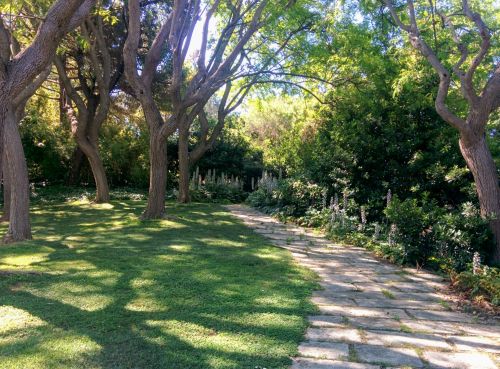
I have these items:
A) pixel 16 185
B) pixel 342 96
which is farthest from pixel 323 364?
pixel 342 96

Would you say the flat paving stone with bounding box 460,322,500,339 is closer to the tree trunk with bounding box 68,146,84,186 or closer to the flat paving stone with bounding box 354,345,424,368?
the flat paving stone with bounding box 354,345,424,368

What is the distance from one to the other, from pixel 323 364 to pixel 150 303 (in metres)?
1.98

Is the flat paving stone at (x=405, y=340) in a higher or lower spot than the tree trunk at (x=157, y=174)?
lower

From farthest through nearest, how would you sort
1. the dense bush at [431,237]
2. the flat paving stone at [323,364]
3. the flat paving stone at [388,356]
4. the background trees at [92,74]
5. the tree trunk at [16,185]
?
the background trees at [92,74] < the tree trunk at [16,185] < the dense bush at [431,237] < the flat paving stone at [388,356] < the flat paving stone at [323,364]

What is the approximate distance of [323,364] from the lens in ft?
10.8

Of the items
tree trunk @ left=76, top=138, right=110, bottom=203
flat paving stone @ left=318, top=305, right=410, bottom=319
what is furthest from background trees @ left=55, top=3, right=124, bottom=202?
flat paving stone @ left=318, top=305, right=410, bottom=319

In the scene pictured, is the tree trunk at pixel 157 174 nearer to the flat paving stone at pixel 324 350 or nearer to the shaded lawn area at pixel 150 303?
the shaded lawn area at pixel 150 303

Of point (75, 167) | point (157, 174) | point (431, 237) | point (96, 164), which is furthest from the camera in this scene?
Result: point (75, 167)

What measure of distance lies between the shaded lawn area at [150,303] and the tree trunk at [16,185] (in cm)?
38

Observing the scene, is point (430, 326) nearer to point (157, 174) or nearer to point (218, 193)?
point (157, 174)

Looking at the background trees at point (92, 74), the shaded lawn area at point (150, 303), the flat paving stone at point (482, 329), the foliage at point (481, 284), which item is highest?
the background trees at point (92, 74)

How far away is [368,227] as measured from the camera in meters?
9.55

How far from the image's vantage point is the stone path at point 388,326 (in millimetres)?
3420

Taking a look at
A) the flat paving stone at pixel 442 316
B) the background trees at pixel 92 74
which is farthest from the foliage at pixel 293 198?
the flat paving stone at pixel 442 316
